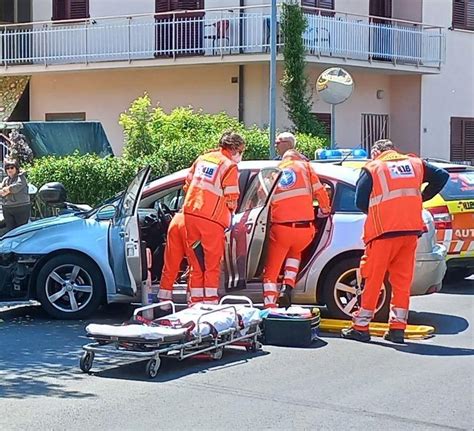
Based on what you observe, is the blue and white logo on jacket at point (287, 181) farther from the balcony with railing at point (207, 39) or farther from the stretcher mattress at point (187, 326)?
the balcony with railing at point (207, 39)

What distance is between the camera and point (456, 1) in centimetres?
2717

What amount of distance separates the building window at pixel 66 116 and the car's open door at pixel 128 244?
17382 mm

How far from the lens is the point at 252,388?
23.6 feet

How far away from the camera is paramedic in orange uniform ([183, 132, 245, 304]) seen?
362 inches

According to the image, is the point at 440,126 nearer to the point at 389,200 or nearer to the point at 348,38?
the point at 348,38

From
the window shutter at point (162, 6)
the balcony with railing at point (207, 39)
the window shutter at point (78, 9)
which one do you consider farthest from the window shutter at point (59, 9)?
the window shutter at point (162, 6)

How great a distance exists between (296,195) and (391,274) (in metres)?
1.23

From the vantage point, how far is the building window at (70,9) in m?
26.2

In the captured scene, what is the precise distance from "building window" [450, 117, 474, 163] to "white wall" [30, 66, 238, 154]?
7061 millimetres

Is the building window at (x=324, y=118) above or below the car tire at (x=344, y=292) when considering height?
above

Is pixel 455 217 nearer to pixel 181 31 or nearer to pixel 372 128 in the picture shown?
pixel 181 31

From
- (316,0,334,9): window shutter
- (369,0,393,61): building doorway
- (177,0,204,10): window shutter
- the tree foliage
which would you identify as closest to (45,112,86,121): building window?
(177,0,204,10): window shutter

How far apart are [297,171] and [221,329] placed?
211 cm

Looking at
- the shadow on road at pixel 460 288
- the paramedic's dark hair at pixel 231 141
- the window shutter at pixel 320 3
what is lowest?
the shadow on road at pixel 460 288
